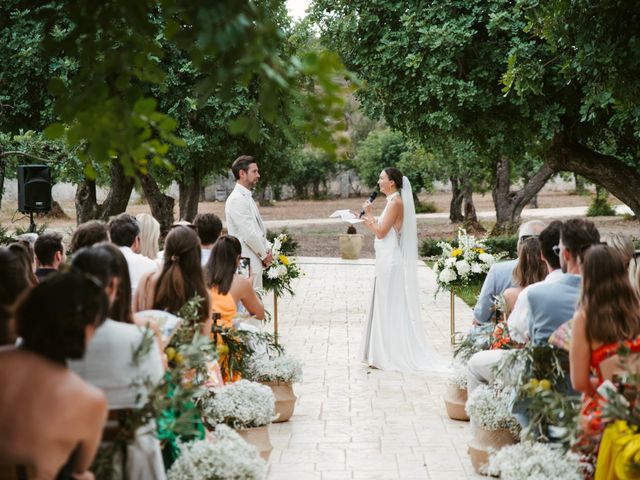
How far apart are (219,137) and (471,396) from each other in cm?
1762

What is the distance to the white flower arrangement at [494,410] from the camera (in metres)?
6.59

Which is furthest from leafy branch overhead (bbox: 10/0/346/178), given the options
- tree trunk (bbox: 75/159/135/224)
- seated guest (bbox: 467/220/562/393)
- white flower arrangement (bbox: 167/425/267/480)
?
tree trunk (bbox: 75/159/135/224)

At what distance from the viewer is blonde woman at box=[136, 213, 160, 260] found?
8059 millimetres

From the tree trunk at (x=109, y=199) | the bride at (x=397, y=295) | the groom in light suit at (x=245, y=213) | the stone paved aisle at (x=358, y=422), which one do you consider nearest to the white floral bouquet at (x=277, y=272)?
the groom in light suit at (x=245, y=213)

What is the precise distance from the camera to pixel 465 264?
1130 cm

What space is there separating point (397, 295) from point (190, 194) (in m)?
17.3

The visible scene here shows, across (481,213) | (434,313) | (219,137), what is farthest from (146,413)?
(481,213)

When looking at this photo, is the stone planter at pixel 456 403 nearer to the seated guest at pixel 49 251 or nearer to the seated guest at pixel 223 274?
the seated guest at pixel 223 274

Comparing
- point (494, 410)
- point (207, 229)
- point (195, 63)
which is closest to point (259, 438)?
point (494, 410)

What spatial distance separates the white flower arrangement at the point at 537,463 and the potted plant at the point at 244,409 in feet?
6.36

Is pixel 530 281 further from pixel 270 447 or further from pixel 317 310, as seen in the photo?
pixel 317 310

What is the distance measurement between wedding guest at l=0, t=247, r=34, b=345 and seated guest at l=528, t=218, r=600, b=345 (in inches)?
111

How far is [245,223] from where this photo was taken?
35.3ft

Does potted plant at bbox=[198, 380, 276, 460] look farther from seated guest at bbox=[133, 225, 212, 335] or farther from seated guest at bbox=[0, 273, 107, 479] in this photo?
seated guest at bbox=[0, 273, 107, 479]
